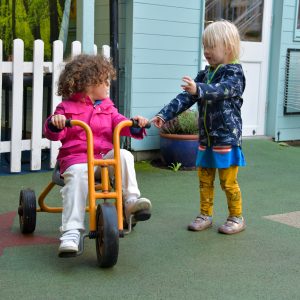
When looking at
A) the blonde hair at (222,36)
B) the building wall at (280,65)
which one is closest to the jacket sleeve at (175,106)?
the blonde hair at (222,36)

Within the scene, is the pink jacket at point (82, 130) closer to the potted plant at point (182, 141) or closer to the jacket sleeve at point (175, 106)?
the jacket sleeve at point (175, 106)

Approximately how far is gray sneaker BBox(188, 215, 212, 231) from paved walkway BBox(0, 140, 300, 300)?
5cm

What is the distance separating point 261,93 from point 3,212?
4.61 m

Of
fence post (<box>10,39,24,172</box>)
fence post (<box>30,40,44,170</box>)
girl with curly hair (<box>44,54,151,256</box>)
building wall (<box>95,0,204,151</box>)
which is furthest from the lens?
building wall (<box>95,0,204,151</box>)

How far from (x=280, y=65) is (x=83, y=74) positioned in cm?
485

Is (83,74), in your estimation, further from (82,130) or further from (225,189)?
(225,189)

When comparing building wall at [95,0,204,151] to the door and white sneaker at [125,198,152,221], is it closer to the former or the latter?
the door

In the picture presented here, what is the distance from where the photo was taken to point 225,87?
12.5 ft

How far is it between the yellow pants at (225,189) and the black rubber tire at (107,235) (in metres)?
1.11

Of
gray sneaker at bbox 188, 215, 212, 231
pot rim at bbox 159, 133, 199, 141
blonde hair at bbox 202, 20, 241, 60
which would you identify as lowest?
gray sneaker at bbox 188, 215, 212, 231

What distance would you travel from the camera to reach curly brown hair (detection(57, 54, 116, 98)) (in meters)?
3.60

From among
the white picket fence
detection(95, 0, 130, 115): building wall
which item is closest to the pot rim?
detection(95, 0, 130, 115): building wall

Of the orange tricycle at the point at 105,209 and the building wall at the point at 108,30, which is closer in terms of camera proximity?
the orange tricycle at the point at 105,209

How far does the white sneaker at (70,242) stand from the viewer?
3.23 metres
